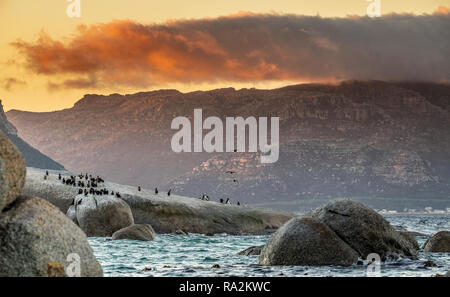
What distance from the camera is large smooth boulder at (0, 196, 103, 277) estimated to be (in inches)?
609

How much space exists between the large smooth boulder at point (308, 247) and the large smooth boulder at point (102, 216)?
33571mm

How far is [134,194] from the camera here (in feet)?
253

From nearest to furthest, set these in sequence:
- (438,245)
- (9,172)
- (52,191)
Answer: (9,172) < (438,245) < (52,191)

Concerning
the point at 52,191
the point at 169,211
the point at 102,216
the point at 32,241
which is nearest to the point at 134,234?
the point at 102,216

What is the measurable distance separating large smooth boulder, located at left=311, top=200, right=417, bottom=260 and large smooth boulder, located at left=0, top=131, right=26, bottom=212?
59.6 feet

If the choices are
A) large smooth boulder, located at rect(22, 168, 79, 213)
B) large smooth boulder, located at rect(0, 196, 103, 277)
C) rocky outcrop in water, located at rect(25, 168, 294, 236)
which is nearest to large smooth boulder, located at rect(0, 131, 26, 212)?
large smooth boulder, located at rect(0, 196, 103, 277)

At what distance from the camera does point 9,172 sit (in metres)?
15.5

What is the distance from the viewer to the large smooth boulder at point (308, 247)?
28641mm

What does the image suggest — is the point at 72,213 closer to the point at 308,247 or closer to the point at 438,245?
the point at 438,245

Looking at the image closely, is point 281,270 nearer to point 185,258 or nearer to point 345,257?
point 345,257

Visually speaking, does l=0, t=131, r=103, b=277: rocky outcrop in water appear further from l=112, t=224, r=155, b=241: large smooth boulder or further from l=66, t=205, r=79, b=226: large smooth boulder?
l=66, t=205, r=79, b=226: large smooth boulder

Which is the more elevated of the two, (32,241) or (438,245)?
(32,241)

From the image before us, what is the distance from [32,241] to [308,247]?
1594cm
